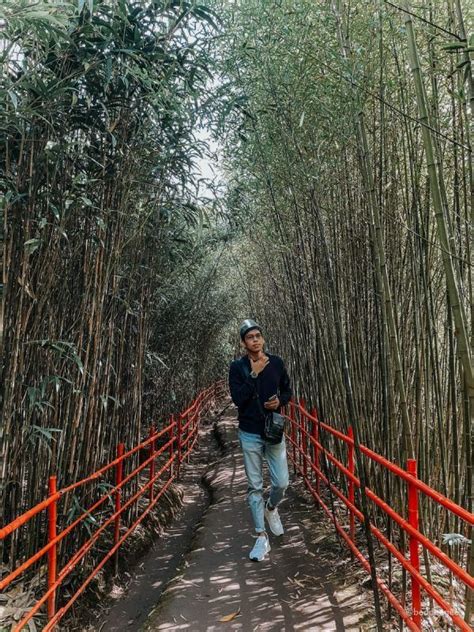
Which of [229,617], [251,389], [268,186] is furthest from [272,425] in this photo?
[268,186]

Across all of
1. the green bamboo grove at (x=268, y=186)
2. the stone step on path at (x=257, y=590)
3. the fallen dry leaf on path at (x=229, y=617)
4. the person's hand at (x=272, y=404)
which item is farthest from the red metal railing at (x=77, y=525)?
the person's hand at (x=272, y=404)

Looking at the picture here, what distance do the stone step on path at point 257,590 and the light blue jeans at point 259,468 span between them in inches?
10.2

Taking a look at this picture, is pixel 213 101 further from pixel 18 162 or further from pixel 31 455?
pixel 31 455

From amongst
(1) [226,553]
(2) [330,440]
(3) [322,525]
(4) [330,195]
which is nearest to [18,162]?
(4) [330,195]

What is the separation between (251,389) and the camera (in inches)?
110

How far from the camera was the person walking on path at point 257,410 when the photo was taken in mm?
2793

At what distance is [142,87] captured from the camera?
2436mm

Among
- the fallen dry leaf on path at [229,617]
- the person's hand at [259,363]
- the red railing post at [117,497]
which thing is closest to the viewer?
the fallen dry leaf on path at [229,617]

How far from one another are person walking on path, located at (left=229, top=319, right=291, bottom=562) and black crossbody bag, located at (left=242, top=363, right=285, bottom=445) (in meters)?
0.01

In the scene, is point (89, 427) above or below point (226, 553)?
above

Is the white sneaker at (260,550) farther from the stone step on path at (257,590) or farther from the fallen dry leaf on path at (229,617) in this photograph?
the fallen dry leaf on path at (229,617)

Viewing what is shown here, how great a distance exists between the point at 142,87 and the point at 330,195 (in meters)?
1.26

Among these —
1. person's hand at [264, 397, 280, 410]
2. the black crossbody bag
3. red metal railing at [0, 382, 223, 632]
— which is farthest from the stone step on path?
person's hand at [264, 397, 280, 410]

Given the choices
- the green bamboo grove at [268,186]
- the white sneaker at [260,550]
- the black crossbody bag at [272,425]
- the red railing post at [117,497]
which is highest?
the green bamboo grove at [268,186]
